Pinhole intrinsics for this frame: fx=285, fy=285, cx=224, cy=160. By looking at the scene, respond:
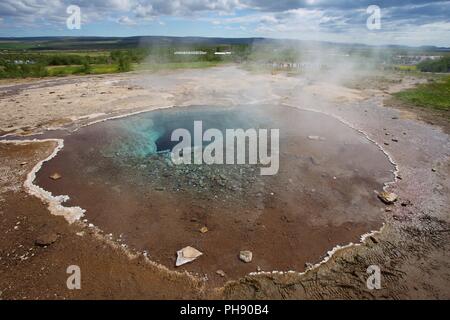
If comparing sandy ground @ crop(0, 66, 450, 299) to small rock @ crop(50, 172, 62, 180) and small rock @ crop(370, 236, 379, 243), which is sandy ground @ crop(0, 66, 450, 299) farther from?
small rock @ crop(50, 172, 62, 180)

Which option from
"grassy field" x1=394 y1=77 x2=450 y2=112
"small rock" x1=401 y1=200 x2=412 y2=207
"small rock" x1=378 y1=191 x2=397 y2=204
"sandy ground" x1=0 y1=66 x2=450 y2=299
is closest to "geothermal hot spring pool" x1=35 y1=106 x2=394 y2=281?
"small rock" x1=378 y1=191 x2=397 y2=204

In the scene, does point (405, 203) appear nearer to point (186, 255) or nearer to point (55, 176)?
point (186, 255)

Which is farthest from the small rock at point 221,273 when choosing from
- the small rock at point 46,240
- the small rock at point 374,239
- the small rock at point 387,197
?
the small rock at point 387,197

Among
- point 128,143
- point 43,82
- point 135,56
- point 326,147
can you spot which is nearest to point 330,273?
point 326,147

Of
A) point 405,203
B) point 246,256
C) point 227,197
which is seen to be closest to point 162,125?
point 227,197

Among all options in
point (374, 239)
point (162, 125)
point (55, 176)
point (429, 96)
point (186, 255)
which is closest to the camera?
point (186, 255)

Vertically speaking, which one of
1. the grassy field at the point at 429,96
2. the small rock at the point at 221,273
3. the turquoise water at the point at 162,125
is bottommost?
the small rock at the point at 221,273

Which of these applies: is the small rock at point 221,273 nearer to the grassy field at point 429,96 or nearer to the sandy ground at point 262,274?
the sandy ground at point 262,274
